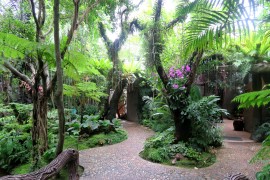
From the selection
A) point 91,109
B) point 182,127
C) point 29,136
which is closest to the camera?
point 29,136

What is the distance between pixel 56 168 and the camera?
210cm

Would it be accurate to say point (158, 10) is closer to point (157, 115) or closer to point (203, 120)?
point (203, 120)

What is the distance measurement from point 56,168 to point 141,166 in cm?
181

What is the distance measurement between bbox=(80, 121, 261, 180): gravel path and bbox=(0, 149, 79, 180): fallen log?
73 cm

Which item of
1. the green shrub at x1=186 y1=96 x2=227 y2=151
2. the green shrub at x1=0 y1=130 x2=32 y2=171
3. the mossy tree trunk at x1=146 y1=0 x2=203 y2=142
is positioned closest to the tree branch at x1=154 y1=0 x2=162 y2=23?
the mossy tree trunk at x1=146 y1=0 x2=203 y2=142

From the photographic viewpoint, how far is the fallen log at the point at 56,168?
67.5 inches

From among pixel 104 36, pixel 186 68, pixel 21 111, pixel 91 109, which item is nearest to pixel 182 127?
pixel 186 68

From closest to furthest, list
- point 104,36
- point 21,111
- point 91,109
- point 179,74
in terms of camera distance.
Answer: point 179,74 < point 21,111 < point 104,36 < point 91,109

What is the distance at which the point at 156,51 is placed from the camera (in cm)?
399

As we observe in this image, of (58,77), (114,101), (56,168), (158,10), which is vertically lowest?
(56,168)

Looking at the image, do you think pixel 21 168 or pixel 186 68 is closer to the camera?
pixel 21 168

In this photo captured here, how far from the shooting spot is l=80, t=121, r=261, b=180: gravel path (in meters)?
3.21

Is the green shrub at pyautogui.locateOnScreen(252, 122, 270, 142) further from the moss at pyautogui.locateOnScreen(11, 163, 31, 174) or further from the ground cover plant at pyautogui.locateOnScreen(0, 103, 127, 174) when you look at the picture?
the moss at pyautogui.locateOnScreen(11, 163, 31, 174)

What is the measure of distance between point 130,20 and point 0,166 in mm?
4868
